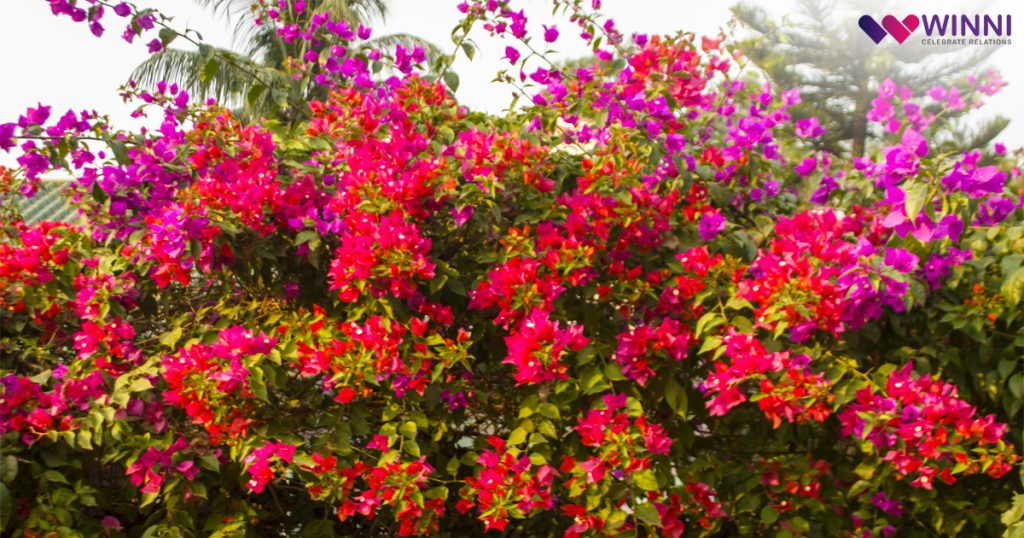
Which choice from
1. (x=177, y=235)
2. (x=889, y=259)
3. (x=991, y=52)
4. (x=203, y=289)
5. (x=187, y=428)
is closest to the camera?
(x=889, y=259)

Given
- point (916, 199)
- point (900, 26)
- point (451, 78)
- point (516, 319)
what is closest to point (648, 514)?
point (516, 319)

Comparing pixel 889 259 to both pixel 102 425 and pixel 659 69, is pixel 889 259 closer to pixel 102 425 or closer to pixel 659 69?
pixel 659 69

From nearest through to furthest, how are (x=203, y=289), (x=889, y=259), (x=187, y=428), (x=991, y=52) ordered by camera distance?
(x=889, y=259), (x=187, y=428), (x=203, y=289), (x=991, y=52)

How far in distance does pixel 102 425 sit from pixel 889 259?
5.90 feet

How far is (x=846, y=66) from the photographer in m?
14.8

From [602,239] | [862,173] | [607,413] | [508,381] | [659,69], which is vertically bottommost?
[607,413]

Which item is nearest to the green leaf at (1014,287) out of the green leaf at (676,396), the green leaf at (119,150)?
the green leaf at (676,396)

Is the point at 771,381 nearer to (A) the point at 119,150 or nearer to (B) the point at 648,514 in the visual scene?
(B) the point at 648,514

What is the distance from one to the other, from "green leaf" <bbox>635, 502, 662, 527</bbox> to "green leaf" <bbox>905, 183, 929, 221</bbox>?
799 millimetres

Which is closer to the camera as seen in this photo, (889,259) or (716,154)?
(889,259)

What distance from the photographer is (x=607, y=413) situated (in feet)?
7.40

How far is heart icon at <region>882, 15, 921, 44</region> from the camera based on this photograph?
12.4 ft

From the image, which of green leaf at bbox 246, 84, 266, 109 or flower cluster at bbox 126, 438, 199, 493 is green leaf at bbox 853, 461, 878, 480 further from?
green leaf at bbox 246, 84, 266, 109

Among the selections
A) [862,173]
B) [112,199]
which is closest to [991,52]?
[862,173]
